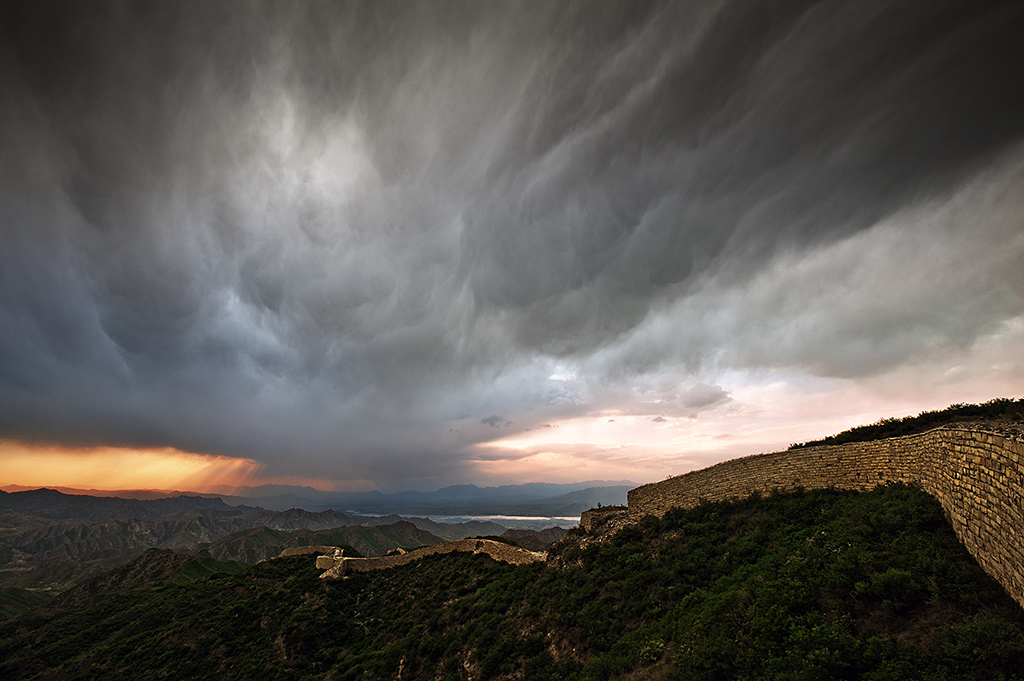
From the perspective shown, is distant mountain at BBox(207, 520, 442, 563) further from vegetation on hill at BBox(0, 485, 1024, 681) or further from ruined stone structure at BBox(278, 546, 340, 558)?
vegetation on hill at BBox(0, 485, 1024, 681)

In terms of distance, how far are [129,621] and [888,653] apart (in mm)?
68222

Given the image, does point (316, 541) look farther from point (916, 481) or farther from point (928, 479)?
point (928, 479)

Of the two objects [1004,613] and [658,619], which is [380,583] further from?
[1004,613]

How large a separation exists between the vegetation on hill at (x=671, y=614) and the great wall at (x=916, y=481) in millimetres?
625

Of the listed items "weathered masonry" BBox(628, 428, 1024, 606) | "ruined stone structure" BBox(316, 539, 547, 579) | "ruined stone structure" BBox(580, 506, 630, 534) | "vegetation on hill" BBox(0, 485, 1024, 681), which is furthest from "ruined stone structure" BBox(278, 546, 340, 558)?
"weathered masonry" BBox(628, 428, 1024, 606)

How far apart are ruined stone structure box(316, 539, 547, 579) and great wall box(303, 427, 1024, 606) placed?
125 cm

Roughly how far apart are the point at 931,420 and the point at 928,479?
7.88 m

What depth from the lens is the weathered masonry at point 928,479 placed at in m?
8.02

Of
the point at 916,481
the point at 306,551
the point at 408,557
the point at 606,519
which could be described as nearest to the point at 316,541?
the point at 306,551

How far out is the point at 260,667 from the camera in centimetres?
2780

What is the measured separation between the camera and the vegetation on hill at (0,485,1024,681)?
780 cm

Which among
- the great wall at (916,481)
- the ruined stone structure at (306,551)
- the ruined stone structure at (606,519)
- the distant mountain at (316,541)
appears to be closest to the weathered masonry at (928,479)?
the great wall at (916,481)

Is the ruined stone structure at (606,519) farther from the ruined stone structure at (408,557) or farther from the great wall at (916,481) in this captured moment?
the ruined stone structure at (408,557)

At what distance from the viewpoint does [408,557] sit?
38.6m
